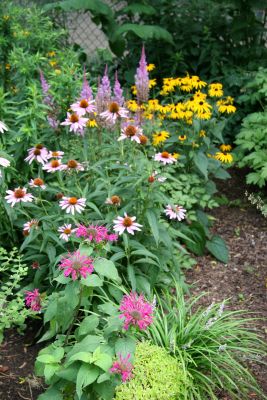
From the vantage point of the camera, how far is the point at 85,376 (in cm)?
201

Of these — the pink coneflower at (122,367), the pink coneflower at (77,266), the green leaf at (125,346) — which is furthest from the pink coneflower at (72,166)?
the pink coneflower at (122,367)

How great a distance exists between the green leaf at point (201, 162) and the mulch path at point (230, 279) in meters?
0.62

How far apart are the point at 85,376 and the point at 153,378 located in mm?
497

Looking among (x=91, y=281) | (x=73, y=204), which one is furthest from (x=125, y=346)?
(x=73, y=204)

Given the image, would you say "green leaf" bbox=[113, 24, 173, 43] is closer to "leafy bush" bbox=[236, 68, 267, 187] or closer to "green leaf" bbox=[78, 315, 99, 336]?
"leafy bush" bbox=[236, 68, 267, 187]

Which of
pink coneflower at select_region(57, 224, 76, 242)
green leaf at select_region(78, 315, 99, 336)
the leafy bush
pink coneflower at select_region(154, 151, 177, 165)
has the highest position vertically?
pink coneflower at select_region(154, 151, 177, 165)

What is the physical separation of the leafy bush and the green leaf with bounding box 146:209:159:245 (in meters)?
1.45

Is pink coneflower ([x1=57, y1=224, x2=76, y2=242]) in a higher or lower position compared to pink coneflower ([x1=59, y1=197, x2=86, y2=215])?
lower

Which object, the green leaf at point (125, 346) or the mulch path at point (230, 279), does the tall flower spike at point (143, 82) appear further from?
the green leaf at point (125, 346)

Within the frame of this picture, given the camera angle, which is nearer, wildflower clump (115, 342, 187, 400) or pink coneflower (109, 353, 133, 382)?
pink coneflower (109, 353, 133, 382)

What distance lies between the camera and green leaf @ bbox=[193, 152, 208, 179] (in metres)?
4.01

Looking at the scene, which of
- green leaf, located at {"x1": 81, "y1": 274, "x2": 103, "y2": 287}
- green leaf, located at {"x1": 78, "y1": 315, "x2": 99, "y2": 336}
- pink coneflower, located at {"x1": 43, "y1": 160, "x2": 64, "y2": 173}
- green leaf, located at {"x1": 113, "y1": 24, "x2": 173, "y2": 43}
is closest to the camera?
green leaf, located at {"x1": 81, "y1": 274, "x2": 103, "y2": 287}

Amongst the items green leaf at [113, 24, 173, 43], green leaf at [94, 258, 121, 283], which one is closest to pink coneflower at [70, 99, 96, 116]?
green leaf at [94, 258, 121, 283]

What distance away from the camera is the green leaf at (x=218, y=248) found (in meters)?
4.07
